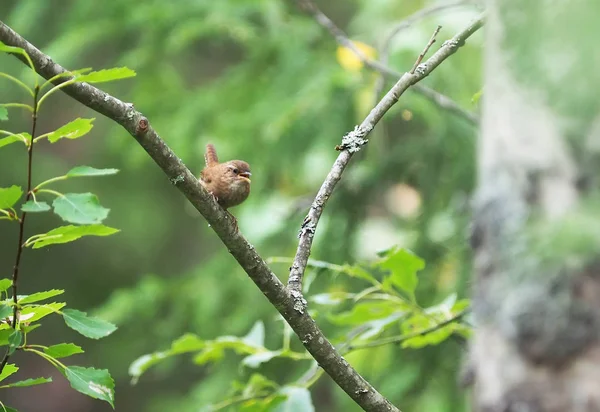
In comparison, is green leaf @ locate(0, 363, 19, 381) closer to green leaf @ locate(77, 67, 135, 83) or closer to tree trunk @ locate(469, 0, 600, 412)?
green leaf @ locate(77, 67, 135, 83)

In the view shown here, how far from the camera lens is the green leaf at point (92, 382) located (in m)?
1.65

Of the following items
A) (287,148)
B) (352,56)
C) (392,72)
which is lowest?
(392,72)

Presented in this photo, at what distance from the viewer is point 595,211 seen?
129 cm

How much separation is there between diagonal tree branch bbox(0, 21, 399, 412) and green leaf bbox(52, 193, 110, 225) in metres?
0.16

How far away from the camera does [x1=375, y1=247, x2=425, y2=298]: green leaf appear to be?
2.29m

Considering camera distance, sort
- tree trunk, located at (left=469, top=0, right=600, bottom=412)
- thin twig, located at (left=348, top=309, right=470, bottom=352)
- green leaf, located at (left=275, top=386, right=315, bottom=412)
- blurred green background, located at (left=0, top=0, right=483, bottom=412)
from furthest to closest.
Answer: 1. blurred green background, located at (left=0, top=0, right=483, bottom=412)
2. thin twig, located at (left=348, top=309, right=470, bottom=352)
3. green leaf, located at (left=275, top=386, right=315, bottom=412)
4. tree trunk, located at (left=469, top=0, right=600, bottom=412)

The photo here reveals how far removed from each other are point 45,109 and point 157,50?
4.63 metres

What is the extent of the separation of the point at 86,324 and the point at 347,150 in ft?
2.42

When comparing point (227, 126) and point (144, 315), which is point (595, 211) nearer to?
point (227, 126)

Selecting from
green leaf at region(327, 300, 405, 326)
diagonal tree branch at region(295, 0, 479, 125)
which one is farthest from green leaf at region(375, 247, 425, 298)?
diagonal tree branch at region(295, 0, 479, 125)

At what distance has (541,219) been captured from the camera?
4.39 feet

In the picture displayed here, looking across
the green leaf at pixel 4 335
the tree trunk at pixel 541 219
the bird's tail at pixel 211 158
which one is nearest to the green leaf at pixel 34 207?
the green leaf at pixel 4 335

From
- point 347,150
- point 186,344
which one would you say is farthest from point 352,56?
point 347,150

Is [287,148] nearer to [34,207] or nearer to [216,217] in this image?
[216,217]
